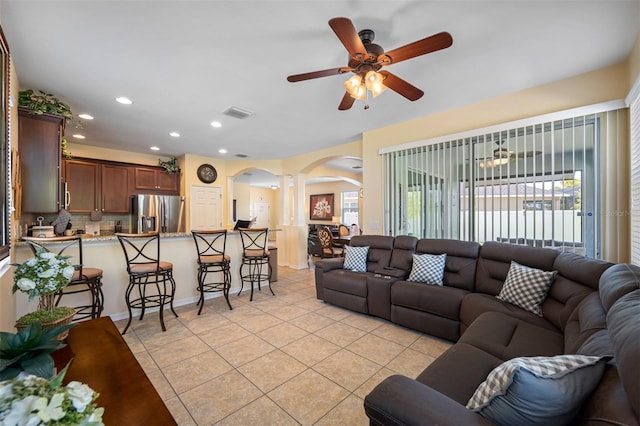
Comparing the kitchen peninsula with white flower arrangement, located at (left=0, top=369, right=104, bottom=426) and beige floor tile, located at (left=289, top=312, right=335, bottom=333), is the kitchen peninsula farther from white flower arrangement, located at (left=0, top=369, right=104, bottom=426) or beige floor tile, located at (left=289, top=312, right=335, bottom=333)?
white flower arrangement, located at (left=0, top=369, right=104, bottom=426)

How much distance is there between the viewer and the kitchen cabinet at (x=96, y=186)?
15.2ft

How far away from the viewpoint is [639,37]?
1942mm

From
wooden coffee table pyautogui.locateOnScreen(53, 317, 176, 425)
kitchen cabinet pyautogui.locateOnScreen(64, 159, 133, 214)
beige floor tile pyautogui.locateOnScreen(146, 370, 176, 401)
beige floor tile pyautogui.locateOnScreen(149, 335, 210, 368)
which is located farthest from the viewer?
kitchen cabinet pyautogui.locateOnScreen(64, 159, 133, 214)

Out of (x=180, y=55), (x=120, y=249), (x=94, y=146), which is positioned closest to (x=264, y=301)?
(x=120, y=249)

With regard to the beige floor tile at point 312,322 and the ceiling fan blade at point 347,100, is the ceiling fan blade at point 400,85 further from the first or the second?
the beige floor tile at point 312,322

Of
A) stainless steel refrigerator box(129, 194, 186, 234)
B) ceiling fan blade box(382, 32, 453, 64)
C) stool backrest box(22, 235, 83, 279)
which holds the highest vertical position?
ceiling fan blade box(382, 32, 453, 64)

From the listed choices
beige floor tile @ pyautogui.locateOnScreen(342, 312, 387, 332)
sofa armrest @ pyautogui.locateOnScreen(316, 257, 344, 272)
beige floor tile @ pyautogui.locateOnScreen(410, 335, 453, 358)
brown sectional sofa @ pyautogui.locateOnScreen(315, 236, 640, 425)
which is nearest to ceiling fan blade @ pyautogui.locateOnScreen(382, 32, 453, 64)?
brown sectional sofa @ pyautogui.locateOnScreen(315, 236, 640, 425)

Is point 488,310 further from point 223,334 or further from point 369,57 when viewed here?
point 223,334

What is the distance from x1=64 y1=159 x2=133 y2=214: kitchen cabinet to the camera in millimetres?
4621

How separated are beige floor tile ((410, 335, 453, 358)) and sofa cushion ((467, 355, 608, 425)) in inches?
66.0

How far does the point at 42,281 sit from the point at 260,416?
1428 mm

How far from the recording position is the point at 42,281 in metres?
1.26

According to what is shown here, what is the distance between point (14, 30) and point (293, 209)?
4805mm

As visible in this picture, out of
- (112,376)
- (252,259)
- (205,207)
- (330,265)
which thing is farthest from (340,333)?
(205,207)
